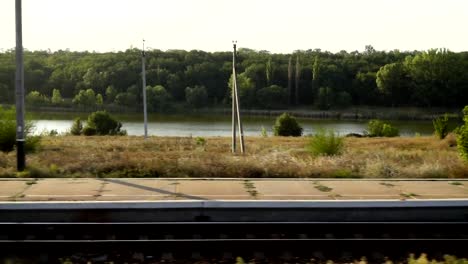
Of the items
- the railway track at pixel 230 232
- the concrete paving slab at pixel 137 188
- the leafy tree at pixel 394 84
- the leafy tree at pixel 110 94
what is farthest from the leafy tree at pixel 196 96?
the railway track at pixel 230 232

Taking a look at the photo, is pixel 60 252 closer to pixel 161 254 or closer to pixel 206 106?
pixel 161 254

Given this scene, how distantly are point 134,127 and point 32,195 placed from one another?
5740cm

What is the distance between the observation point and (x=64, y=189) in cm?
1282

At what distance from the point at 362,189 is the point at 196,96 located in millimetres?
103024

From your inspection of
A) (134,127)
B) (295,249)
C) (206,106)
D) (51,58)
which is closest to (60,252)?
(295,249)

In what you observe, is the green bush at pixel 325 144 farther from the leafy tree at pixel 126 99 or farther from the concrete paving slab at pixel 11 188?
the leafy tree at pixel 126 99

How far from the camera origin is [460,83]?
4469 inches

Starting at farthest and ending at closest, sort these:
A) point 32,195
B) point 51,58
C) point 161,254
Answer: point 51,58 → point 32,195 → point 161,254

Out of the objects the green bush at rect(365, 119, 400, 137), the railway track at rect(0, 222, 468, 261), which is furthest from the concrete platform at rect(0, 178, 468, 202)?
the green bush at rect(365, 119, 400, 137)

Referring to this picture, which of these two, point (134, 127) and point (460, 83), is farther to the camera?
point (460, 83)

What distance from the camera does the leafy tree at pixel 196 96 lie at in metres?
115

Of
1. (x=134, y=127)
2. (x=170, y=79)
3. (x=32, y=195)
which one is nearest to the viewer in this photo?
(x=32, y=195)

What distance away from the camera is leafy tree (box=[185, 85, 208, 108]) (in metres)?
115

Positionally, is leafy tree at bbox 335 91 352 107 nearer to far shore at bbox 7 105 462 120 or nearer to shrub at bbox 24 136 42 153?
far shore at bbox 7 105 462 120
